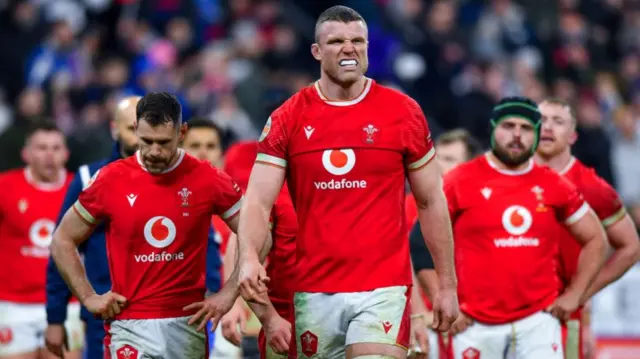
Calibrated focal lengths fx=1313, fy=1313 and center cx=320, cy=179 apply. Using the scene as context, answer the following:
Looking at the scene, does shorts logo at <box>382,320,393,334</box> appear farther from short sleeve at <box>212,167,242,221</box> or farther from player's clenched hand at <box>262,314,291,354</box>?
short sleeve at <box>212,167,242,221</box>

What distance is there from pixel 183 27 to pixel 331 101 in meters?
12.2

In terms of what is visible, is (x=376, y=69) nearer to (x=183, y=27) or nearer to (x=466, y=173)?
(x=183, y=27)

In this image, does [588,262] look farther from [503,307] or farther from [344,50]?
[344,50]

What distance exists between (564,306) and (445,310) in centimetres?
198

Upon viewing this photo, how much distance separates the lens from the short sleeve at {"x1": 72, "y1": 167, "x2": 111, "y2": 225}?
7715 millimetres

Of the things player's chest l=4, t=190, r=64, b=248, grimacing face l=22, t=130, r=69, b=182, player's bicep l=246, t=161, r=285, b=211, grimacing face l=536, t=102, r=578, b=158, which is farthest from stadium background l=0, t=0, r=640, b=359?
player's bicep l=246, t=161, r=285, b=211

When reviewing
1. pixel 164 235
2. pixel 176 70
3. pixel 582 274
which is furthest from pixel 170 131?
pixel 176 70

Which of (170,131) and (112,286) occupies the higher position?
(170,131)

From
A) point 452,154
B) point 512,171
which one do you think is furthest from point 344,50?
point 452,154

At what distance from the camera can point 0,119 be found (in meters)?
18.9

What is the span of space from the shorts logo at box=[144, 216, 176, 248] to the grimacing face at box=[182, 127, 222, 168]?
2772 millimetres

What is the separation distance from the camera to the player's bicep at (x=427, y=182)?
23.9 feet

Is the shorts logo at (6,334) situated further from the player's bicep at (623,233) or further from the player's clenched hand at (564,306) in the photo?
the player's bicep at (623,233)

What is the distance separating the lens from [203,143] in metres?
10.5
